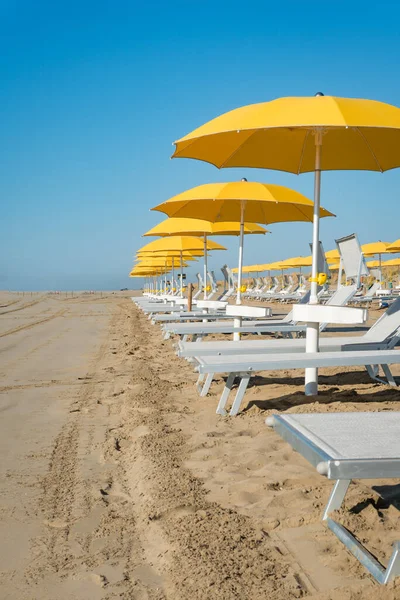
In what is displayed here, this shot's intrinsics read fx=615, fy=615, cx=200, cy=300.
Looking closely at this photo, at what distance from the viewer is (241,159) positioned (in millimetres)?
5996

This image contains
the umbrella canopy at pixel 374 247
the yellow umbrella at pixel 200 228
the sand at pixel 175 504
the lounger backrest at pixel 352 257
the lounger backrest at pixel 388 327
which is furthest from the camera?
the umbrella canopy at pixel 374 247

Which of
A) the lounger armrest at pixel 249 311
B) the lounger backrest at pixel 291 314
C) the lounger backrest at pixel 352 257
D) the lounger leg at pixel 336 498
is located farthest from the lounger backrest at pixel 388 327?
the lounger leg at pixel 336 498

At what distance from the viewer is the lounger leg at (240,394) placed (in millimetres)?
4402

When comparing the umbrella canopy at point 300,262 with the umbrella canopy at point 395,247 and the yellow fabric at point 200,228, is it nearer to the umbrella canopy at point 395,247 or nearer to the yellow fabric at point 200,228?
the umbrella canopy at point 395,247

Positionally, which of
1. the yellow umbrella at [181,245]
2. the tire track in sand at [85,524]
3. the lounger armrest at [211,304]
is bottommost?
the tire track in sand at [85,524]

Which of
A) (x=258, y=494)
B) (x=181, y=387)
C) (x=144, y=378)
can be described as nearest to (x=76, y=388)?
(x=144, y=378)

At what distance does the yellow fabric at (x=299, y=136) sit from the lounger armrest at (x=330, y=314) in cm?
137

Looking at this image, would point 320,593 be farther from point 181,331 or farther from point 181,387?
point 181,331

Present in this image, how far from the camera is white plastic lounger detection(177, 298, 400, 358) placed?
5082 mm

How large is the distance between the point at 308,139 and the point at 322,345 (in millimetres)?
2006

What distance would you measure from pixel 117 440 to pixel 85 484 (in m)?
0.89

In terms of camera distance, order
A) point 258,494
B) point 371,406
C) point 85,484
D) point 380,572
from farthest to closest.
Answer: point 371,406
point 85,484
point 258,494
point 380,572

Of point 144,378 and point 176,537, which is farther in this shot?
point 144,378

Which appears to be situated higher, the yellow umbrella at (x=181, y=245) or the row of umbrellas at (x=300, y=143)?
the row of umbrellas at (x=300, y=143)
